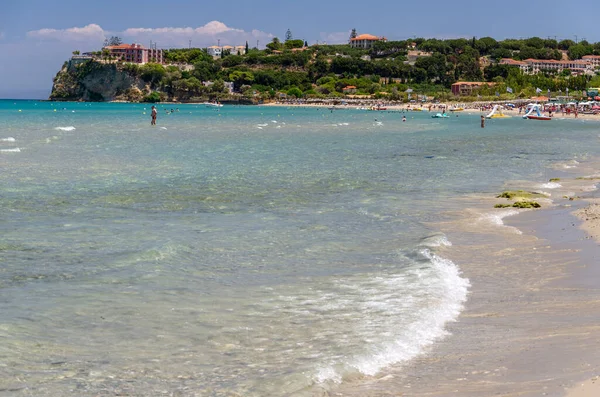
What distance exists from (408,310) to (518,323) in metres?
1.55

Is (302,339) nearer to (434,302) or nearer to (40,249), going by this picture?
(434,302)

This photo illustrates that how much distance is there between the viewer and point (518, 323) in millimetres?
9391

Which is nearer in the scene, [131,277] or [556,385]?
[556,385]

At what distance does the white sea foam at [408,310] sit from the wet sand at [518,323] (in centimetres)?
20

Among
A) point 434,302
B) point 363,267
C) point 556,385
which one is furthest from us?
point 363,267

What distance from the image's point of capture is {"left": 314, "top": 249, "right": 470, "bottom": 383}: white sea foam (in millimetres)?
8117

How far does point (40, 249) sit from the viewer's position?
14211 millimetres

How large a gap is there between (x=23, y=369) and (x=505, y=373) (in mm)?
5277

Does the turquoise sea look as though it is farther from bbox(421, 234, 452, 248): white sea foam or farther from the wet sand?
the wet sand

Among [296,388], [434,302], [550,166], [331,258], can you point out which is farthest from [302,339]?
[550,166]

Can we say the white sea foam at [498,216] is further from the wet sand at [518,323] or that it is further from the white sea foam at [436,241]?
the white sea foam at [436,241]

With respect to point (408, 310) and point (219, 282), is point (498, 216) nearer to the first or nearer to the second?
point (408, 310)

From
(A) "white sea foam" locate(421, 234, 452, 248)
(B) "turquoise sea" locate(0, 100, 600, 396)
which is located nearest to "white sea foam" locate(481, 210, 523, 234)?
(B) "turquoise sea" locate(0, 100, 600, 396)

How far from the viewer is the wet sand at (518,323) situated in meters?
7.22
